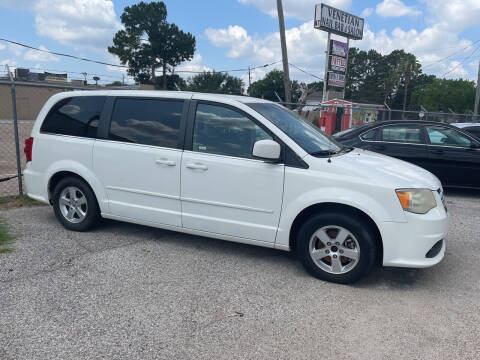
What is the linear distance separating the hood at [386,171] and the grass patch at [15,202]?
495cm

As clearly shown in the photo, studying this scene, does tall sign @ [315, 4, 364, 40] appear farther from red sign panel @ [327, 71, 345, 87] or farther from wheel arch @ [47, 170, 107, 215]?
wheel arch @ [47, 170, 107, 215]

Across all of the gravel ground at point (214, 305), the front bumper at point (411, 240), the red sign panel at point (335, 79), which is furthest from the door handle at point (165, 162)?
the red sign panel at point (335, 79)

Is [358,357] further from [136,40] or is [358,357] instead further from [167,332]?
[136,40]

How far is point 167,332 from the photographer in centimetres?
316

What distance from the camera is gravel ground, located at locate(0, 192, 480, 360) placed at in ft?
9.82

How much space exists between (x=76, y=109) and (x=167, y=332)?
331 cm

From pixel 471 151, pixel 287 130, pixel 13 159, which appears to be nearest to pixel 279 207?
pixel 287 130

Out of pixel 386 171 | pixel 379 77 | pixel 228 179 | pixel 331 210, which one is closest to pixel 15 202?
pixel 228 179

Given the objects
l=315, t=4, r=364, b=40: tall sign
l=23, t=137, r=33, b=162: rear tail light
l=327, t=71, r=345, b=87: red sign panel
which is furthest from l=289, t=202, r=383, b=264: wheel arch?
l=315, t=4, r=364, b=40: tall sign

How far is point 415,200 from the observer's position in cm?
383

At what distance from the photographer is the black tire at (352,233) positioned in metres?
3.86

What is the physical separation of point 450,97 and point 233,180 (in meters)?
75.2

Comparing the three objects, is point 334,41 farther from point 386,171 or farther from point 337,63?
point 386,171

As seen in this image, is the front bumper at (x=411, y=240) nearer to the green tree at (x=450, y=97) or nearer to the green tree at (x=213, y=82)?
the green tree at (x=213, y=82)
